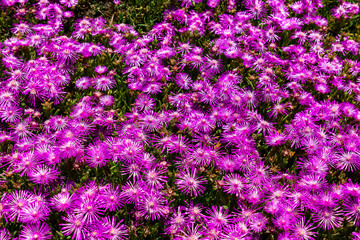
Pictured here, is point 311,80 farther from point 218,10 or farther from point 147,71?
point 147,71

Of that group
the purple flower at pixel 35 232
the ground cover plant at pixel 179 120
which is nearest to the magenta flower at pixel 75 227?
the ground cover plant at pixel 179 120

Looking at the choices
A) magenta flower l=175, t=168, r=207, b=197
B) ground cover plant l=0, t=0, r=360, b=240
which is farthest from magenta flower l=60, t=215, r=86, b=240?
magenta flower l=175, t=168, r=207, b=197

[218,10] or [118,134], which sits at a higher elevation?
[218,10]

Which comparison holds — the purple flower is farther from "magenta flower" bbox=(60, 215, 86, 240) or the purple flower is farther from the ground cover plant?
"magenta flower" bbox=(60, 215, 86, 240)

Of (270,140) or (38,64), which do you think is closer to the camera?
(270,140)

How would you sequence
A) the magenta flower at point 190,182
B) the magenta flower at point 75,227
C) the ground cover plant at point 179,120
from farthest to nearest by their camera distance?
the magenta flower at point 190,182 < the ground cover plant at point 179,120 < the magenta flower at point 75,227

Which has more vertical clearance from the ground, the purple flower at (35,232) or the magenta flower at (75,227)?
the magenta flower at (75,227)

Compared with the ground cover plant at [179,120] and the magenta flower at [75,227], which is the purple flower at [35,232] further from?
the magenta flower at [75,227]

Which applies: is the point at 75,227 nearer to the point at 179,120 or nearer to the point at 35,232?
the point at 35,232

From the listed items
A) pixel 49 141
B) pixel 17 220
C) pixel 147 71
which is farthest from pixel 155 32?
pixel 17 220
